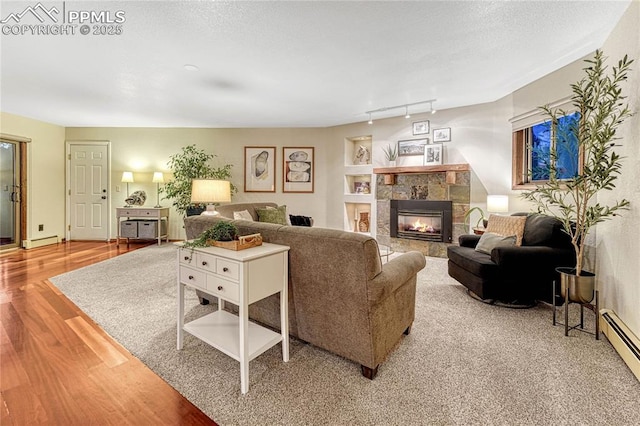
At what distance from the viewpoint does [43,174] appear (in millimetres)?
5262

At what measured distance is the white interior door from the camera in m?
5.66

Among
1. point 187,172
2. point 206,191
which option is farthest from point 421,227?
point 187,172

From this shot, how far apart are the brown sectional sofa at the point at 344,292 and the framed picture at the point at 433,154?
10.5 feet

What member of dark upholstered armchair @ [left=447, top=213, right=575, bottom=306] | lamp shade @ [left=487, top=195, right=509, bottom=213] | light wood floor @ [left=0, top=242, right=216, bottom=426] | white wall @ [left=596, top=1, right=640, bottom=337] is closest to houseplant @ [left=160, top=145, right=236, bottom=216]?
light wood floor @ [left=0, top=242, right=216, bottom=426]

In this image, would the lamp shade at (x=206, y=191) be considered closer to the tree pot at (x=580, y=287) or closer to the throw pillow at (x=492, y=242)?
the throw pillow at (x=492, y=242)

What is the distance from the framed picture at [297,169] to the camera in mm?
5805

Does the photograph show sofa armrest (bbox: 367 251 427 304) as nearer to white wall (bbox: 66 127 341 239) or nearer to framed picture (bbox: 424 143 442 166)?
framed picture (bbox: 424 143 442 166)

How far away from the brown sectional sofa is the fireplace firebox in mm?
2919

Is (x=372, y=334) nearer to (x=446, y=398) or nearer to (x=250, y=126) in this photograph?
(x=446, y=398)

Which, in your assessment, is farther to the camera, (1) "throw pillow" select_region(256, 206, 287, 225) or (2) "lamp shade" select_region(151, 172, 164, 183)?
(2) "lamp shade" select_region(151, 172, 164, 183)

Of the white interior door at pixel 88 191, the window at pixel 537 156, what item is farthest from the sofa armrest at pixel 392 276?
the white interior door at pixel 88 191

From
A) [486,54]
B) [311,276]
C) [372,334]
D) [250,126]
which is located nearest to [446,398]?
[372,334]

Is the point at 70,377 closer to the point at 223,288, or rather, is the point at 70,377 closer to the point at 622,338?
the point at 223,288

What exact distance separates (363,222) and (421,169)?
5.36ft
